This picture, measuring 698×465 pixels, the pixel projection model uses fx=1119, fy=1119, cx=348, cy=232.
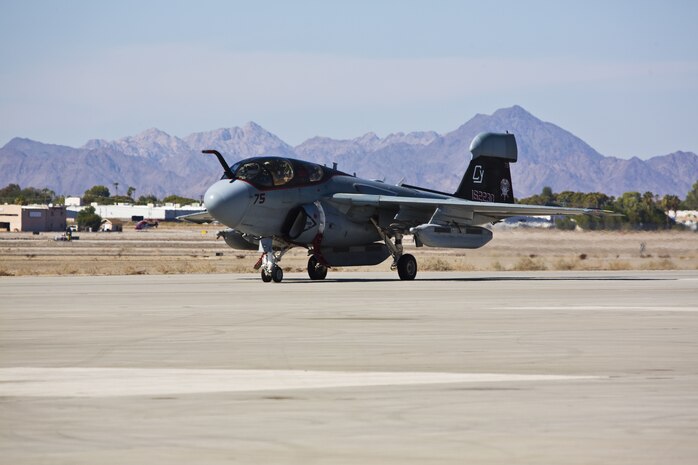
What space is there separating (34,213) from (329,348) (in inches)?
6683

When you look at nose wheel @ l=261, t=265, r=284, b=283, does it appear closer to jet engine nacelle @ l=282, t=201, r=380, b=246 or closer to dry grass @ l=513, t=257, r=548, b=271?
jet engine nacelle @ l=282, t=201, r=380, b=246

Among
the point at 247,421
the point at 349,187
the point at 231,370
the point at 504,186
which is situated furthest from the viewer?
the point at 504,186

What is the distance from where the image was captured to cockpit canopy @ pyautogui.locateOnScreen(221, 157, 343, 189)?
31.0m

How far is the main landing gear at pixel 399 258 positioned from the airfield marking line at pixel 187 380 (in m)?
21.4

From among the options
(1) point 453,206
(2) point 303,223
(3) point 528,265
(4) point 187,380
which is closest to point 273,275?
(2) point 303,223

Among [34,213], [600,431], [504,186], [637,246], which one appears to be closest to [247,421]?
[600,431]

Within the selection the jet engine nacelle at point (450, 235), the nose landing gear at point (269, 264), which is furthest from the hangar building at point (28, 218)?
the nose landing gear at point (269, 264)

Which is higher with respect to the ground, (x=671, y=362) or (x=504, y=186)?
(x=504, y=186)

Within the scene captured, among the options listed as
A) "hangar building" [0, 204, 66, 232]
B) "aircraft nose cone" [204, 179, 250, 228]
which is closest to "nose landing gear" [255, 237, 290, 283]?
"aircraft nose cone" [204, 179, 250, 228]

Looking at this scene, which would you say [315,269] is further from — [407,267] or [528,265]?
[528,265]

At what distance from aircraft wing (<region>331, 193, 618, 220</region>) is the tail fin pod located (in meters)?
3.58

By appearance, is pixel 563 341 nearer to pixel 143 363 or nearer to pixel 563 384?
pixel 563 384

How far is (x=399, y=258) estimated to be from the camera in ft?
111

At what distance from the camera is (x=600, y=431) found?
8539mm
